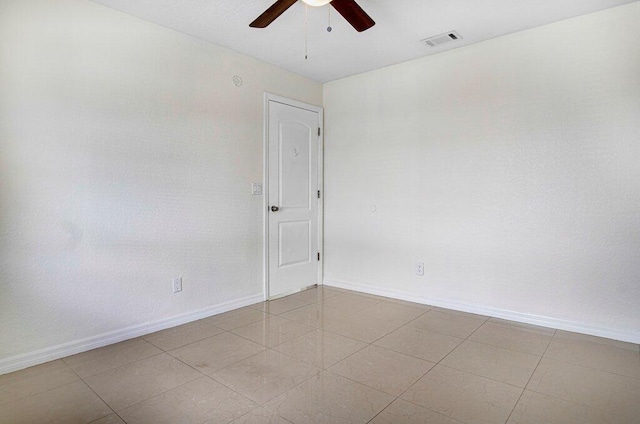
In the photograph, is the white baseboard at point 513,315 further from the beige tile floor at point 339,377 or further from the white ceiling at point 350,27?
the white ceiling at point 350,27

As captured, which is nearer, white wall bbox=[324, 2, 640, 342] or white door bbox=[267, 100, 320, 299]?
white wall bbox=[324, 2, 640, 342]

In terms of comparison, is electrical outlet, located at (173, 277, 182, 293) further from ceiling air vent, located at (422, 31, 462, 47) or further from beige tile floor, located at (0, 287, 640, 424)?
ceiling air vent, located at (422, 31, 462, 47)

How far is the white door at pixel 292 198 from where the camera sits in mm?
3891

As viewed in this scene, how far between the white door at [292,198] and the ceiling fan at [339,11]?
156 cm

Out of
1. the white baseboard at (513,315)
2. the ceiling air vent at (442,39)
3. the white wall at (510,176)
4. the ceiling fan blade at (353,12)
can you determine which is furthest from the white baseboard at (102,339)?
the ceiling air vent at (442,39)

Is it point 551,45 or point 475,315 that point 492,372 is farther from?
point 551,45

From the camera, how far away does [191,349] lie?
2.62 meters

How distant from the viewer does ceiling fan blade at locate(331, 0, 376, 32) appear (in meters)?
2.09

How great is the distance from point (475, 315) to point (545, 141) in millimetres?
1608

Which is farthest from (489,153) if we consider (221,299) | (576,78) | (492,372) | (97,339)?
(97,339)

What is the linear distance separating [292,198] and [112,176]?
1.87 m

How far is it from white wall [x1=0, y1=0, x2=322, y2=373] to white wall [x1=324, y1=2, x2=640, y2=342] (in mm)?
1418

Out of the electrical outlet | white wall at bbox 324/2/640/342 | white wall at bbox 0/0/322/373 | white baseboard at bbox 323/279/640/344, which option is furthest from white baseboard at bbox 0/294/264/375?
white wall at bbox 324/2/640/342

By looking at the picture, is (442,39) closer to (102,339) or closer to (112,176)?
(112,176)
